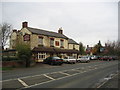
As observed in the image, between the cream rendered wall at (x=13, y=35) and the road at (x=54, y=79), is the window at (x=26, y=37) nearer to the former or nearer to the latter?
the cream rendered wall at (x=13, y=35)

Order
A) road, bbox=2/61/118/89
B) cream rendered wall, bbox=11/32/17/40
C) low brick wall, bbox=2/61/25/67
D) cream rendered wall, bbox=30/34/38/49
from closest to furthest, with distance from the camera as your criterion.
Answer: road, bbox=2/61/118/89, low brick wall, bbox=2/61/25/67, cream rendered wall, bbox=30/34/38/49, cream rendered wall, bbox=11/32/17/40

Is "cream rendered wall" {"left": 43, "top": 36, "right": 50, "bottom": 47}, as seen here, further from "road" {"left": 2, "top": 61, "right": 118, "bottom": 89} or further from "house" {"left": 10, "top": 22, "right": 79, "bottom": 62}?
"road" {"left": 2, "top": 61, "right": 118, "bottom": 89}

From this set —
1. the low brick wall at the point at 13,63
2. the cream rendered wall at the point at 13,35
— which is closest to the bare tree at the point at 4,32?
the cream rendered wall at the point at 13,35

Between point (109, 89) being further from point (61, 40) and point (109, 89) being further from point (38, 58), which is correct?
point (61, 40)

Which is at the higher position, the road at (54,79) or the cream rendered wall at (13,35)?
the cream rendered wall at (13,35)

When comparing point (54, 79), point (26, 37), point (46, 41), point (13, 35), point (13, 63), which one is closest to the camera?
point (54, 79)

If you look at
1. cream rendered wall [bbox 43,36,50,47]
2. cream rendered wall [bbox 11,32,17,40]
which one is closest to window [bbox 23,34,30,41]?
cream rendered wall [bbox 43,36,50,47]

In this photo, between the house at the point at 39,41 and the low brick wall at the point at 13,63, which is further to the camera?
the house at the point at 39,41

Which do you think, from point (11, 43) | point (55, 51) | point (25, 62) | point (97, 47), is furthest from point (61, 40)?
point (97, 47)

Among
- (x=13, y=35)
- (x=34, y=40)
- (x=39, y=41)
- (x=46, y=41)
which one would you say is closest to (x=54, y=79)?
(x=34, y=40)

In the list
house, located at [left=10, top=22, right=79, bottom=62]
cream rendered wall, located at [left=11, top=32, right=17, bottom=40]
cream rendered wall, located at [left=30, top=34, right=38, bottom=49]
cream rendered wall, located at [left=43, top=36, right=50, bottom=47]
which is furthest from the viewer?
cream rendered wall, located at [left=11, top=32, right=17, bottom=40]

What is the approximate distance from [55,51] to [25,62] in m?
10.8

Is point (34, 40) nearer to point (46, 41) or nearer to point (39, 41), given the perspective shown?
point (39, 41)

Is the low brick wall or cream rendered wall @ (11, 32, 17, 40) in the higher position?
cream rendered wall @ (11, 32, 17, 40)
